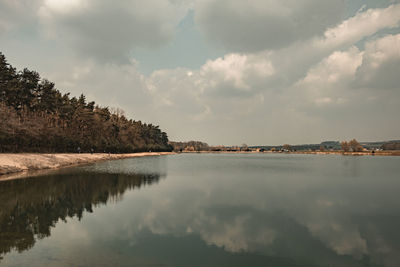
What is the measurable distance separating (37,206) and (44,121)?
187 ft

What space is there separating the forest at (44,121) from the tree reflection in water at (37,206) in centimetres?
2831

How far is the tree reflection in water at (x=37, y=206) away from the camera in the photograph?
12.3 metres

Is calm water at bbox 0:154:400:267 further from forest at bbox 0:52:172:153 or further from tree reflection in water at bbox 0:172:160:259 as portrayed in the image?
forest at bbox 0:52:172:153

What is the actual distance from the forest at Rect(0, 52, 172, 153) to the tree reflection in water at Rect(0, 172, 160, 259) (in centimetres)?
2831

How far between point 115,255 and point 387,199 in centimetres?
2558

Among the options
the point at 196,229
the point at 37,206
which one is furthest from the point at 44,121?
the point at 196,229

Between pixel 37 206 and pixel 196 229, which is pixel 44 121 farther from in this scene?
pixel 196 229

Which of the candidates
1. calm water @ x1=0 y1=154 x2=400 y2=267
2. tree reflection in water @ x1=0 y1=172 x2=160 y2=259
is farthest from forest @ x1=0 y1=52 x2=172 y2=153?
calm water @ x1=0 y1=154 x2=400 y2=267

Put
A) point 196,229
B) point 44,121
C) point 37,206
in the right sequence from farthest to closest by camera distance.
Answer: point 44,121 → point 37,206 → point 196,229

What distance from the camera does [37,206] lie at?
18766mm

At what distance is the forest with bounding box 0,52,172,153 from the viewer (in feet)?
176

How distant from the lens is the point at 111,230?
44.3 feet

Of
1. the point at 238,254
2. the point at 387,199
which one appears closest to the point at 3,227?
the point at 238,254

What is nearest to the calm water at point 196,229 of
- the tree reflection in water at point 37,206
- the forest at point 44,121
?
the tree reflection in water at point 37,206
